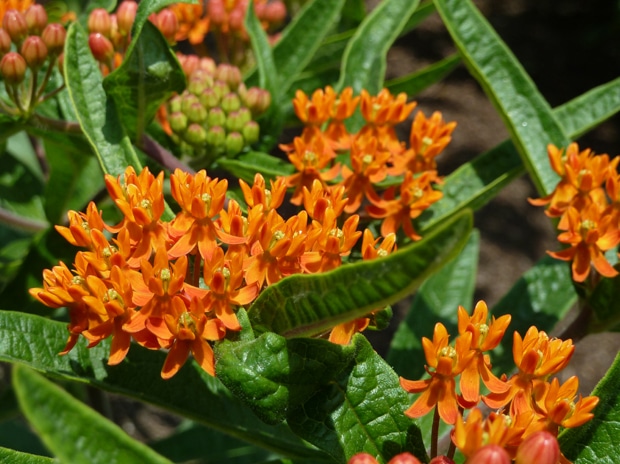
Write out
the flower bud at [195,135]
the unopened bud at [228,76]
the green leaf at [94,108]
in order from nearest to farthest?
the green leaf at [94,108] < the flower bud at [195,135] < the unopened bud at [228,76]

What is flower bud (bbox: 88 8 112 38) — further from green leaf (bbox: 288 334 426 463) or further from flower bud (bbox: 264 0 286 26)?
green leaf (bbox: 288 334 426 463)

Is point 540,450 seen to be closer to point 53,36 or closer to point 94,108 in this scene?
point 94,108

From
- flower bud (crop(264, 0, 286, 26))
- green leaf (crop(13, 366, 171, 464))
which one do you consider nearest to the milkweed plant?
green leaf (crop(13, 366, 171, 464))

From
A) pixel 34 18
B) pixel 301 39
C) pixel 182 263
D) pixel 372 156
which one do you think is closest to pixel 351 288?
pixel 182 263

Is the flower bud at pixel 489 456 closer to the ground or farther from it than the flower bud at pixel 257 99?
closer to the ground

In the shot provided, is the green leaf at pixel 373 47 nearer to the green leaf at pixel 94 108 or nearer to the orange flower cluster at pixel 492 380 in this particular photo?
the green leaf at pixel 94 108

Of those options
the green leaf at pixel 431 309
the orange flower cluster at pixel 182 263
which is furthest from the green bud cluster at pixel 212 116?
the green leaf at pixel 431 309
